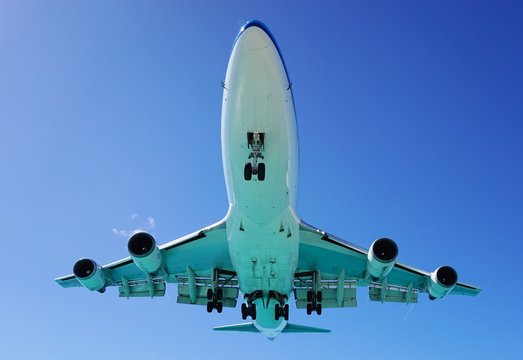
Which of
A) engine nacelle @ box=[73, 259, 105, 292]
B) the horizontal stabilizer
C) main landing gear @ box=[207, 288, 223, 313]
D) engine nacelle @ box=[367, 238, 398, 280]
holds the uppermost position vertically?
engine nacelle @ box=[367, 238, 398, 280]

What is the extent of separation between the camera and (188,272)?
20797 millimetres

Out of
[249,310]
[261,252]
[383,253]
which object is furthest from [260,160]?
[249,310]

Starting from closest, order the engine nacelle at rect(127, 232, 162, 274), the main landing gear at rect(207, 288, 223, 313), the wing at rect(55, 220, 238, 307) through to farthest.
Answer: the engine nacelle at rect(127, 232, 162, 274)
the wing at rect(55, 220, 238, 307)
the main landing gear at rect(207, 288, 223, 313)

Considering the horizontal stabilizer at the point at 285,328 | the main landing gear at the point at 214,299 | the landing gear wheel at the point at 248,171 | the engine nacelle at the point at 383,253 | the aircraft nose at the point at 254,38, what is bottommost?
the horizontal stabilizer at the point at 285,328

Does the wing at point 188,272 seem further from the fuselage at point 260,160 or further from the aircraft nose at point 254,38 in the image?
the aircraft nose at point 254,38

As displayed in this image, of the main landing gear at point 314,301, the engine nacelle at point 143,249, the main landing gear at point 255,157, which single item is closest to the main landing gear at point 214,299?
the engine nacelle at point 143,249

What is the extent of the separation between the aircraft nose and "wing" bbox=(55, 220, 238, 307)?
7.60m

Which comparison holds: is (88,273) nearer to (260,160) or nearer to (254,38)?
(260,160)

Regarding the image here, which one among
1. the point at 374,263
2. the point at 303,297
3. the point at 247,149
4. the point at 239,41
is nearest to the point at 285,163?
the point at 247,149

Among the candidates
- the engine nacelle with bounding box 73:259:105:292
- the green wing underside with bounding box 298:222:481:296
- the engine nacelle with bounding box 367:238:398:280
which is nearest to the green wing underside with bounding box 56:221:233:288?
the engine nacelle with bounding box 73:259:105:292

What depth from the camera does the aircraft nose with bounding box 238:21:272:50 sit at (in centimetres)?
1267

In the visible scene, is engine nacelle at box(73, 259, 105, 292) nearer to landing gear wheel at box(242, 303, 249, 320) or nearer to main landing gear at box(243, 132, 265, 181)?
landing gear wheel at box(242, 303, 249, 320)

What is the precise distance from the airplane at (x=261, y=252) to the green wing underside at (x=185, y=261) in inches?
1.6

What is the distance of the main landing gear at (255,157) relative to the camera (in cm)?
1369
